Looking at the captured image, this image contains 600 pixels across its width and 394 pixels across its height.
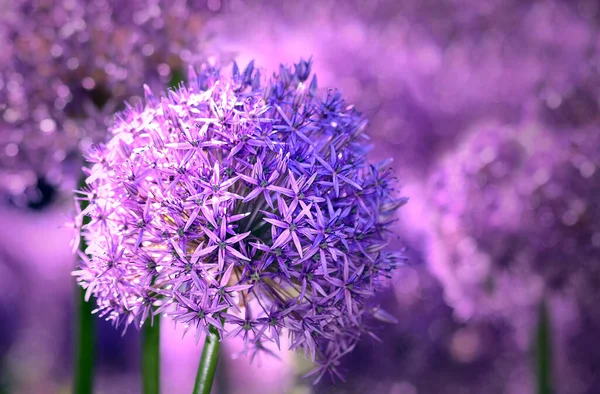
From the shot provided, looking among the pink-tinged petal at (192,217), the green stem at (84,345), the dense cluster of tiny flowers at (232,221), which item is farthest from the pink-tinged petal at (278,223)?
the green stem at (84,345)

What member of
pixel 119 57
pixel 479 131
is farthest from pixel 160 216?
pixel 479 131

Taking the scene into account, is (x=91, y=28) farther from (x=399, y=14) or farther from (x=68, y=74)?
(x=399, y=14)

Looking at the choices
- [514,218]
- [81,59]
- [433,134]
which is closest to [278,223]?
[81,59]

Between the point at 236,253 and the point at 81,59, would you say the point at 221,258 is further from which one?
the point at 81,59

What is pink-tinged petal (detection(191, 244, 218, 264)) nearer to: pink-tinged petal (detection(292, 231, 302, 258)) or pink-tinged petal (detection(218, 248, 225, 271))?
pink-tinged petal (detection(218, 248, 225, 271))

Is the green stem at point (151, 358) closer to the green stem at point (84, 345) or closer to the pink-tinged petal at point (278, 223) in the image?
the green stem at point (84, 345)

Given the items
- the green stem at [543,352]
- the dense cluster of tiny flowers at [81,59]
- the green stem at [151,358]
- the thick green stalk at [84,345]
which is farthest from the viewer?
the green stem at [543,352]
